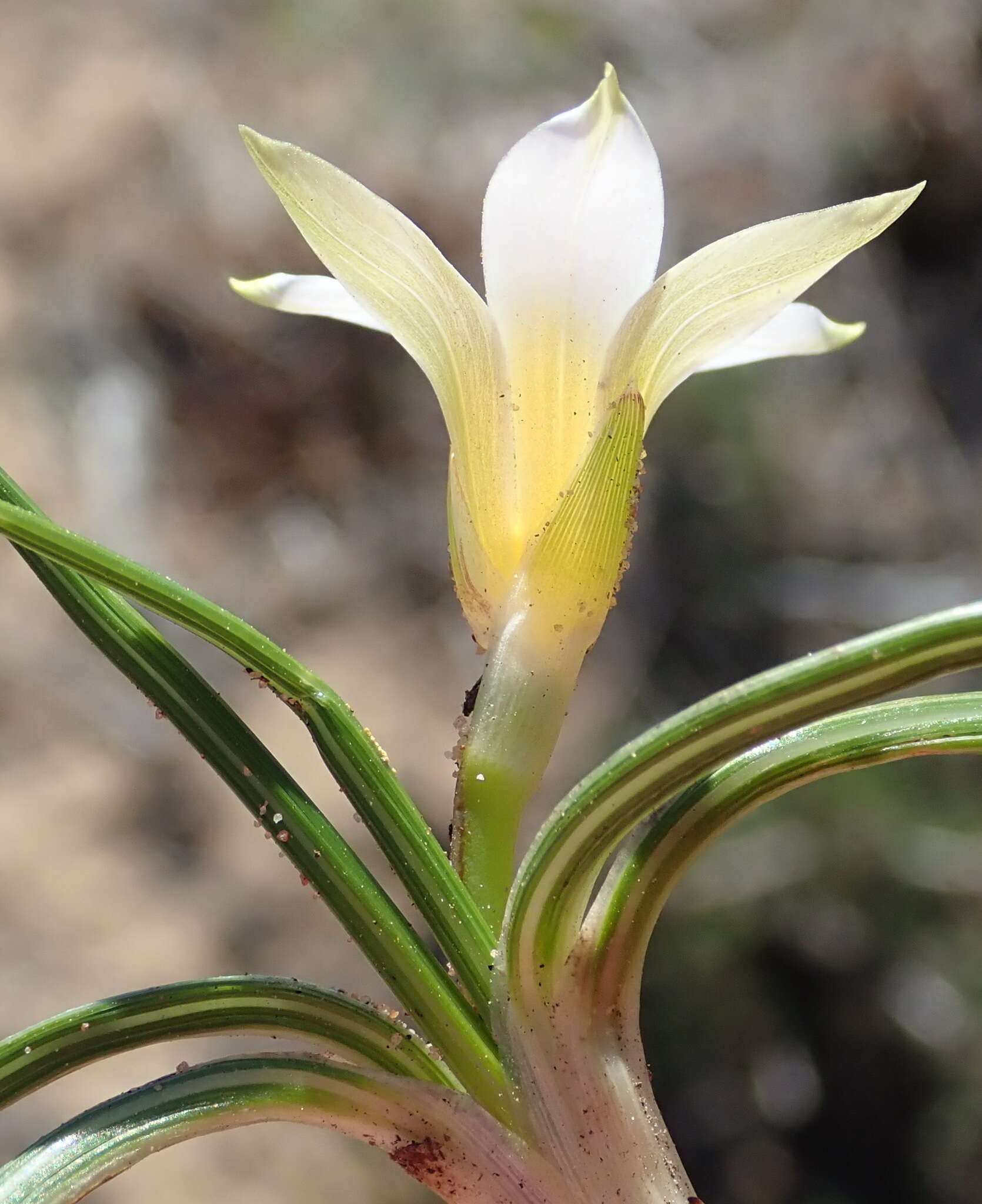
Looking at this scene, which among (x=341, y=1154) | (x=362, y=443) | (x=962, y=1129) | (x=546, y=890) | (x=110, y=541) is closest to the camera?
(x=546, y=890)

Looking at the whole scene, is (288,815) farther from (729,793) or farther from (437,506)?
(437,506)

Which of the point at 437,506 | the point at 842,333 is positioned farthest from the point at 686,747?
the point at 437,506

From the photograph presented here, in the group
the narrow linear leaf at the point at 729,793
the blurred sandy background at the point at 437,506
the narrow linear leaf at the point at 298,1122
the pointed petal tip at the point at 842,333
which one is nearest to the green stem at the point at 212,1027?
the narrow linear leaf at the point at 298,1122

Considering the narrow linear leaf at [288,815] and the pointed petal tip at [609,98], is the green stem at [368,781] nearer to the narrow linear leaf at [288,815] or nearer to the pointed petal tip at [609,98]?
the narrow linear leaf at [288,815]

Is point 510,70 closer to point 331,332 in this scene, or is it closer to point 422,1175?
point 331,332

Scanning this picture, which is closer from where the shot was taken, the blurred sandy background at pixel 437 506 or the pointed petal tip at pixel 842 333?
the pointed petal tip at pixel 842 333

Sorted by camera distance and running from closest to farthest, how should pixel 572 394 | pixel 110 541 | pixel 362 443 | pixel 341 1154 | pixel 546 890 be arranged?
pixel 546 890 → pixel 572 394 → pixel 341 1154 → pixel 110 541 → pixel 362 443

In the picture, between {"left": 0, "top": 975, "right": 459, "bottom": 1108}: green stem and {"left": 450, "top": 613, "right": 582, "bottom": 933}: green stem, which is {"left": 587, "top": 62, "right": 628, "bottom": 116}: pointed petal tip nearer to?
{"left": 450, "top": 613, "right": 582, "bottom": 933}: green stem

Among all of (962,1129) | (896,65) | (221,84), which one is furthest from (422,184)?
(962,1129)
